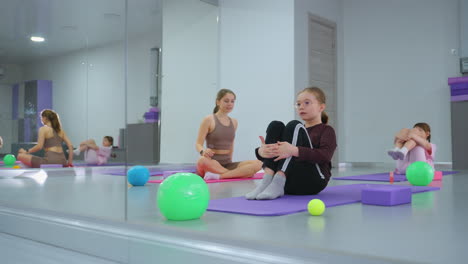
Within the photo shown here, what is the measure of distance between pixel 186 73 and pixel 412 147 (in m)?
3.70

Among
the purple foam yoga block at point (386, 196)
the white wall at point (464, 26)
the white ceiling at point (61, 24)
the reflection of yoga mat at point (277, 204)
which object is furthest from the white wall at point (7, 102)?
the white wall at point (464, 26)

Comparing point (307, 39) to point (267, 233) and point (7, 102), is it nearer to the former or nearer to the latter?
point (7, 102)

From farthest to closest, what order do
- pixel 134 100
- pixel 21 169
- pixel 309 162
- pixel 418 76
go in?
pixel 418 76 < pixel 134 100 < pixel 21 169 < pixel 309 162

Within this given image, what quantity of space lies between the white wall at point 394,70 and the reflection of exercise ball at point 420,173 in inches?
Result: 158

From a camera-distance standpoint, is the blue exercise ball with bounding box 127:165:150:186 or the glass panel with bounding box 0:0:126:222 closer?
the blue exercise ball with bounding box 127:165:150:186

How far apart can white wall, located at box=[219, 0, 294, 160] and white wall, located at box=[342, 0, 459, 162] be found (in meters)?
2.21

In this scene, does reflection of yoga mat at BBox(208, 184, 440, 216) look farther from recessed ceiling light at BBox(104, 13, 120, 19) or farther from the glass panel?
recessed ceiling light at BBox(104, 13, 120, 19)

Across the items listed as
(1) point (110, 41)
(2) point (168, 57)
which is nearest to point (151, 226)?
(1) point (110, 41)

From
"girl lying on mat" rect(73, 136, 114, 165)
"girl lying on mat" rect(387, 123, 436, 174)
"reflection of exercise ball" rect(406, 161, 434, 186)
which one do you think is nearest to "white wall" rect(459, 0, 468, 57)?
"girl lying on mat" rect(387, 123, 436, 174)

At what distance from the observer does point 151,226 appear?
1.76 metres

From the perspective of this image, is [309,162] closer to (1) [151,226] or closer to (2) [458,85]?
(1) [151,226]

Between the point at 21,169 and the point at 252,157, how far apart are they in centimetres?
328

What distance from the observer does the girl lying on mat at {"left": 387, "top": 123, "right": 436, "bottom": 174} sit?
488cm

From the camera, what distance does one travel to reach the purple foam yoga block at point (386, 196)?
2.51 metres
